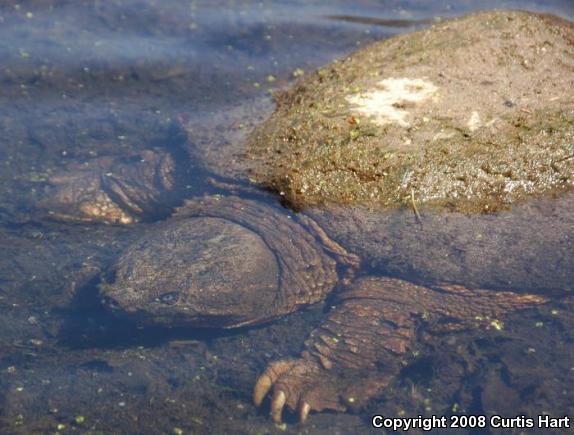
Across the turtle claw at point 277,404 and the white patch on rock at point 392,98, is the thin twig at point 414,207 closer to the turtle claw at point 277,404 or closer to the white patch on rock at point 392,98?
the white patch on rock at point 392,98

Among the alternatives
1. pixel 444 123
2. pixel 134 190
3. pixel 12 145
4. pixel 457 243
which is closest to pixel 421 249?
pixel 457 243

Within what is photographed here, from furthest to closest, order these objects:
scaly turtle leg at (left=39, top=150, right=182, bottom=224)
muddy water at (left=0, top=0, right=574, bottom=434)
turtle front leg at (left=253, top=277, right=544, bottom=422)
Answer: scaly turtle leg at (left=39, top=150, right=182, bottom=224), turtle front leg at (left=253, top=277, right=544, bottom=422), muddy water at (left=0, top=0, right=574, bottom=434)

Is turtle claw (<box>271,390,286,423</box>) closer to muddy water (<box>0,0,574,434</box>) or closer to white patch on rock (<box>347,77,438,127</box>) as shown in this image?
muddy water (<box>0,0,574,434</box>)

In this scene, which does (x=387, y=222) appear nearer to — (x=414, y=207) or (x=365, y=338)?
(x=414, y=207)

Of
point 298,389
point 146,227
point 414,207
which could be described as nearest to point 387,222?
point 414,207

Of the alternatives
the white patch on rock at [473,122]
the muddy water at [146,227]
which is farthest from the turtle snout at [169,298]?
the white patch on rock at [473,122]

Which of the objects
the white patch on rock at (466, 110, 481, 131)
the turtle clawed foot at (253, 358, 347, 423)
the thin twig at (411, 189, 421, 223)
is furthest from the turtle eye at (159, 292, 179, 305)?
the white patch on rock at (466, 110, 481, 131)

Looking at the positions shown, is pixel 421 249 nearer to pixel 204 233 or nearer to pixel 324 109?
pixel 324 109
